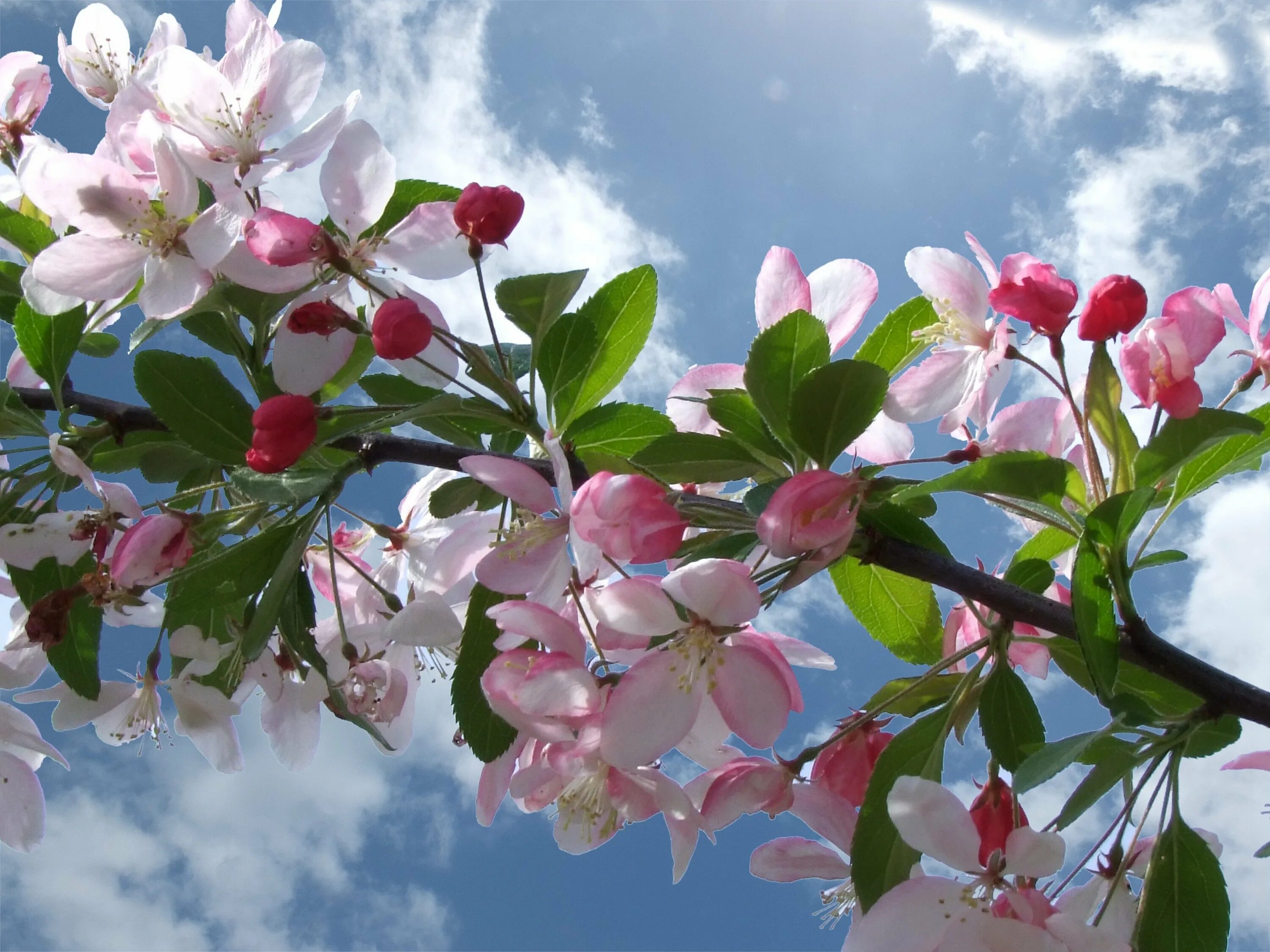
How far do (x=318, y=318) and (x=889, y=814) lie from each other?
82 cm

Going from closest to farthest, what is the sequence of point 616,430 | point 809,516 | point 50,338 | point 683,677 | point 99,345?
point 809,516 → point 683,677 → point 616,430 → point 50,338 → point 99,345

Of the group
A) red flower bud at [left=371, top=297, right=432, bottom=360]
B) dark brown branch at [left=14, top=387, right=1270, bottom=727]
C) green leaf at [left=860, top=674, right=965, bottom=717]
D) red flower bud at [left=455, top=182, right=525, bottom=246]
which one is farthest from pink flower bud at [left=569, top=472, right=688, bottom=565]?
green leaf at [left=860, top=674, right=965, bottom=717]

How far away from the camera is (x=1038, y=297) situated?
1.13m

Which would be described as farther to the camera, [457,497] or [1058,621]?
[457,497]

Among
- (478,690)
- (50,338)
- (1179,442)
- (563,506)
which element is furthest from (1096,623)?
(50,338)

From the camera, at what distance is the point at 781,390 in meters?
1.06

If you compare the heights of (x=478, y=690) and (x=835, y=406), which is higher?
(x=835, y=406)

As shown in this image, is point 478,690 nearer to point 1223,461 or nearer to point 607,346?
point 607,346

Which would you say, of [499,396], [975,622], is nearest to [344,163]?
[499,396]

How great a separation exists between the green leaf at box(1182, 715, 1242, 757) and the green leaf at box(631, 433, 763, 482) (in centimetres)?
56

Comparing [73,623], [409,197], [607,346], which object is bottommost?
[73,623]

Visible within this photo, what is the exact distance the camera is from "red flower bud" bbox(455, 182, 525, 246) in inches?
45.3

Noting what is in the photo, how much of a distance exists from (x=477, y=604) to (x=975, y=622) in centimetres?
66

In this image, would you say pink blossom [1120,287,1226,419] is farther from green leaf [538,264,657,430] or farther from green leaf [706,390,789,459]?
green leaf [538,264,657,430]
